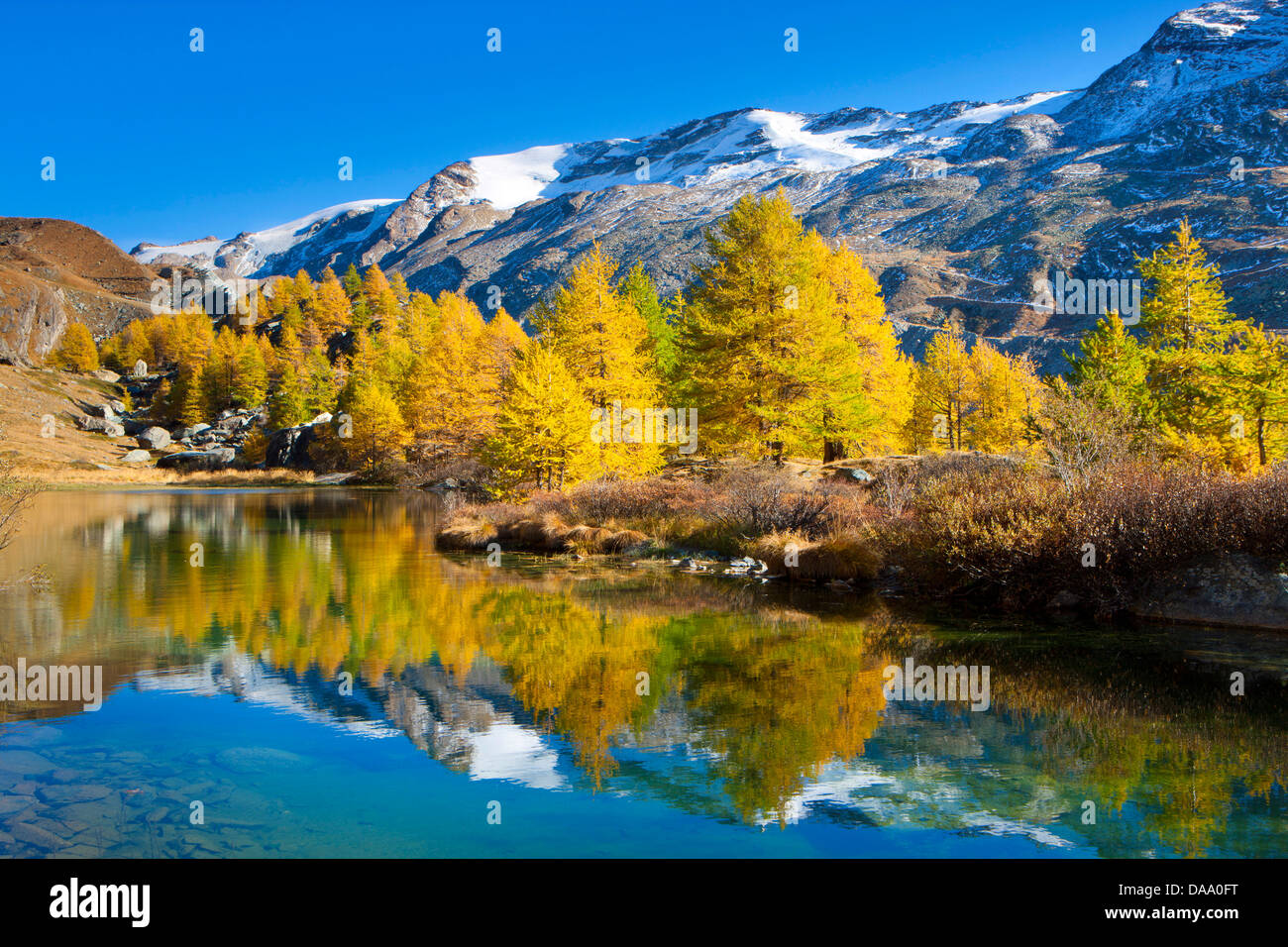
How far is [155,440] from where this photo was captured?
299 ft

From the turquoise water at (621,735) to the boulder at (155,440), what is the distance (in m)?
81.6

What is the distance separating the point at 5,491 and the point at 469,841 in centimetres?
1462

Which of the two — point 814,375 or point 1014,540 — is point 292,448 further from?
point 1014,540

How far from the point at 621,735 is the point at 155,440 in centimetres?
9593

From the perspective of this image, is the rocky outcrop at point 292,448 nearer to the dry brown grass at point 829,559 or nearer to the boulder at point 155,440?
the boulder at point 155,440

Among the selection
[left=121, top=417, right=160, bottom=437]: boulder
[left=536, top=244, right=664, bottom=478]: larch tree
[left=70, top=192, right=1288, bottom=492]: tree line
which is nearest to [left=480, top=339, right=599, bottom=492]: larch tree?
[left=70, top=192, right=1288, bottom=492]: tree line

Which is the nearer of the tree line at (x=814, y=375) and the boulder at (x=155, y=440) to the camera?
the tree line at (x=814, y=375)

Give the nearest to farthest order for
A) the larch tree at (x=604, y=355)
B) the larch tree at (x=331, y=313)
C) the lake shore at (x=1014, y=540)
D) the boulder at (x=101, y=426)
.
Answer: the lake shore at (x=1014, y=540), the larch tree at (x=604, y=355), the boulder at (x=101, y=426), the larch tree at (x=331, y=313)

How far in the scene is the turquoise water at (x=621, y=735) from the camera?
7.47m

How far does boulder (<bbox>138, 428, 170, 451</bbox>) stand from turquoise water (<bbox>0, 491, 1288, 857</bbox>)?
81.6m

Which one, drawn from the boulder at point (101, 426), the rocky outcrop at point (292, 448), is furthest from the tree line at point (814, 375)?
the boulder at point (101, 426)

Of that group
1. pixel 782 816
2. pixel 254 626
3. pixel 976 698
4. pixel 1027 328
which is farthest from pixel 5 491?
pixel 1027 328

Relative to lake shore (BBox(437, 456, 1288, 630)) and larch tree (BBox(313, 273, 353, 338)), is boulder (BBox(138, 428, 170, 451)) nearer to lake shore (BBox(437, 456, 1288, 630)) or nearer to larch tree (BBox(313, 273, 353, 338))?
larch tree (BBox(313, 273, 353, 338))

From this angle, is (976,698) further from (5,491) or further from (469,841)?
(5,491)
